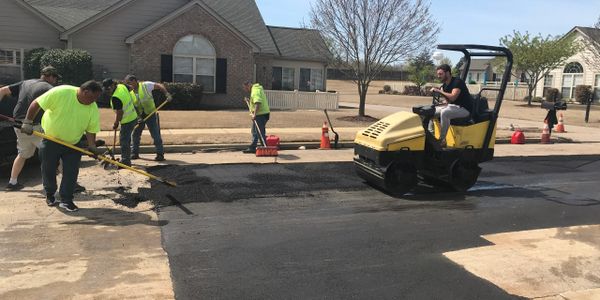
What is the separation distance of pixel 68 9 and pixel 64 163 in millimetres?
20078

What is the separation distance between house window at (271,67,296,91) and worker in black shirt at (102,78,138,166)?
57.6ft

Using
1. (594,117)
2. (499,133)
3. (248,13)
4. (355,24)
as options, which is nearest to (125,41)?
(248,13)

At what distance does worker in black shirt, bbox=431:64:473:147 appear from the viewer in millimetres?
7555

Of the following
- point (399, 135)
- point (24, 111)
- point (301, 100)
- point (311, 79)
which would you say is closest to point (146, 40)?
point (301, 100)

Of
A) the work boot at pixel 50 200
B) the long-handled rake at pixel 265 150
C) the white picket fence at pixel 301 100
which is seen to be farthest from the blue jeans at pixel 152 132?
the white picket fence at pixel 301 100

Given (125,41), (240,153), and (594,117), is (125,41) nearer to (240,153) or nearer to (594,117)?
(240,153)

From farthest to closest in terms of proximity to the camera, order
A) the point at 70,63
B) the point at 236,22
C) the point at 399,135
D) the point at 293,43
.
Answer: the point at 293,43 → the point at 236,22 → the point at 70,63 → the point at 399,135

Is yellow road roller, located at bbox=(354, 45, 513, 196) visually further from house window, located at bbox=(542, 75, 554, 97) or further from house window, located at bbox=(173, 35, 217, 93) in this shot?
house window, located at bbox=(542, 75, 554, 97)

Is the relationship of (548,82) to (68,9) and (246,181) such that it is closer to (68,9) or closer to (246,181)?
(68,9)

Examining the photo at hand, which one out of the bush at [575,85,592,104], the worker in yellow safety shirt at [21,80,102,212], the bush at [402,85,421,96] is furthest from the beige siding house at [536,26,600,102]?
the worker in yellow safety shirt at [21,80,102,212]

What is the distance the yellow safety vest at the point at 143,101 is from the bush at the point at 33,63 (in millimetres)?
12234

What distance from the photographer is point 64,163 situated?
6137mm

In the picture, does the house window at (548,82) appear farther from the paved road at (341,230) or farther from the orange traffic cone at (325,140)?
the paved road at (341,230)

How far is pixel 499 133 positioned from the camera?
16.2 meters
